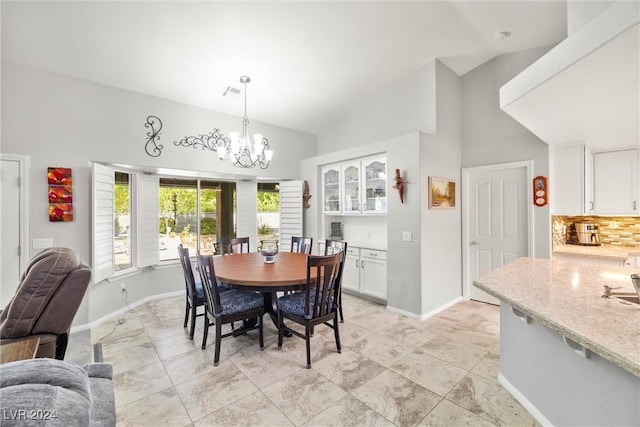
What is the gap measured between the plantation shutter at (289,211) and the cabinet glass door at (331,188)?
50 cm

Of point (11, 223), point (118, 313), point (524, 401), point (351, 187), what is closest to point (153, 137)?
point (11, 223)

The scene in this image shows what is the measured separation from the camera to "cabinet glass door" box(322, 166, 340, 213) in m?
4.85

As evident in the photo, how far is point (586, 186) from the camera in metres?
3.41

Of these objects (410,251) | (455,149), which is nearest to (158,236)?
(410,251)

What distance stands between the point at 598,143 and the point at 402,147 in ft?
7.28

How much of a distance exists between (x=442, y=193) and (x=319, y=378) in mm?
2882

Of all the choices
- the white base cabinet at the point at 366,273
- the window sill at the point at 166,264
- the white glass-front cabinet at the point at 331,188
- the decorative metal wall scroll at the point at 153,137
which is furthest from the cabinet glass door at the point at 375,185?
the window sill at the point at 166,264

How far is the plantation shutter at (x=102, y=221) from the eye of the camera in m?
3.34

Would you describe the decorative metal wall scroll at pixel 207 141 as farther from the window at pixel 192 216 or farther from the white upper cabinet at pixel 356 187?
the white upper cabinet at pixel 356 187

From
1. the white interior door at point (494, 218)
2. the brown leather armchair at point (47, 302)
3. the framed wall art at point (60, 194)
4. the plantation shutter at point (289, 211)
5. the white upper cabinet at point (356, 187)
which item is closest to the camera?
the brown leather armchair at point (47, 302)

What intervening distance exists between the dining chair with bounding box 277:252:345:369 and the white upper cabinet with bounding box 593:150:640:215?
3422mm

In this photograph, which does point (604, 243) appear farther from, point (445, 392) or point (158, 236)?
Result: point (158, 236)

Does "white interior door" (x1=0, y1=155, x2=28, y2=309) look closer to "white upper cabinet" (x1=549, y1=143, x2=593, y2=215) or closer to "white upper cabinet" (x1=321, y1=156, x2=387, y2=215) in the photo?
"white upper cabinet" (x1=321, y1=156, x2=387, y2=215)

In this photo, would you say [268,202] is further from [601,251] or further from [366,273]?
[601,251]
